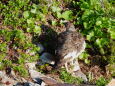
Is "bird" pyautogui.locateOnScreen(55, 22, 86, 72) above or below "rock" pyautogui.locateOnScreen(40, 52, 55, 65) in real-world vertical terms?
above

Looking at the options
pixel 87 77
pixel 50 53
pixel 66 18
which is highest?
pixel 66 18

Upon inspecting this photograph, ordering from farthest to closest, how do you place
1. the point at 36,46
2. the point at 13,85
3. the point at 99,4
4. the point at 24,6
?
the point at 99,4
the point at 24,6
the point at 36,46
the point at 13,85

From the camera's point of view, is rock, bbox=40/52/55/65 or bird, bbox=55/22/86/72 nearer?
bird, bbox=55/22/86/72

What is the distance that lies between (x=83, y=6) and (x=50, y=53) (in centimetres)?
250

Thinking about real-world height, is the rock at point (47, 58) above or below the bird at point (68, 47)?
below

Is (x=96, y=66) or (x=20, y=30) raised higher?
(x=20, y=30)

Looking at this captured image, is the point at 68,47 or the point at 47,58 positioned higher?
the point at 68,47

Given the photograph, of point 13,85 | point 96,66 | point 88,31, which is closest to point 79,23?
point 88,31

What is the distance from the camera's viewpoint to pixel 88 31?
13.4 metres

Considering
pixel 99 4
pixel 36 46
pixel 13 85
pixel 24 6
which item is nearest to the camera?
pixel 13 85

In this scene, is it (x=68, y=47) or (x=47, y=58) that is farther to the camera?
(x=47, y=58)

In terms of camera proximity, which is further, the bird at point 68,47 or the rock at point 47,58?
the rock at point 47,58

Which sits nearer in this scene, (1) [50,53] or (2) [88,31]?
(1) [50,53]

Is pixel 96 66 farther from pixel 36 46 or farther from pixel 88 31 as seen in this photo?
pixel 36 46
